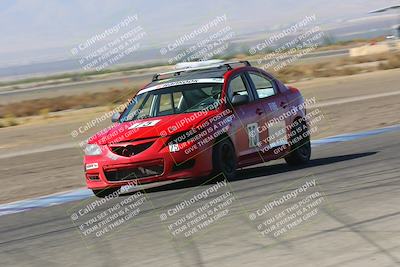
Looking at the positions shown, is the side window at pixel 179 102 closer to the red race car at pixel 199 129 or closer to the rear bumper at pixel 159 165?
the red race car at pixel 199 129

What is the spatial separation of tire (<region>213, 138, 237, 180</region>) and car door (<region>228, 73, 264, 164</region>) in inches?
6.1

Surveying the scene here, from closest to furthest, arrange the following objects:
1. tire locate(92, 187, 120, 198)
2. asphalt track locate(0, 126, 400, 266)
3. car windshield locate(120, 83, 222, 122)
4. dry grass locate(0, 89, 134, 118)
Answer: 1. asphalt track locate(0, 126, 400, 266)
2. tire locate(92, 187, 120, 198)
3. car windshield locate(120, 83, 222, 122)
4. dry grass locate(0, 89, 134, 118)

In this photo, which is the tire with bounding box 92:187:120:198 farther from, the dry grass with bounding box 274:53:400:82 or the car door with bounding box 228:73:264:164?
the dry grass with bounding box 274:53:400:82

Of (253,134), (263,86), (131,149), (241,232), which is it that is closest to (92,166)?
(131,149)

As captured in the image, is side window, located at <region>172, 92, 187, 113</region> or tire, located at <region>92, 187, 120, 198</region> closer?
tire, located at <region>92, 187, 120, 198</region>

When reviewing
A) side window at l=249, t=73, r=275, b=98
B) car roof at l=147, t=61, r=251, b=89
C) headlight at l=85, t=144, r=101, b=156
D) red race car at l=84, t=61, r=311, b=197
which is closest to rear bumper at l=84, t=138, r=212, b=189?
red race car at l=84, t=61, r=311, b=197

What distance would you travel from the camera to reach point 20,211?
428 inches

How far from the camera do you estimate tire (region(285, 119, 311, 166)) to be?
1266 centimetres

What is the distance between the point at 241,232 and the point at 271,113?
4659mm

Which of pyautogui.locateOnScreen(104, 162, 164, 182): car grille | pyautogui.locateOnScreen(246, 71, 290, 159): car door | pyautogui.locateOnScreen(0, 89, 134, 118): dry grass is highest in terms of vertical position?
pyautogui.locateOnScreen(104, 162, 164, 182): car grille

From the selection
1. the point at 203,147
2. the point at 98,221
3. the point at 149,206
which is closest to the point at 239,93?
the point at 203,147

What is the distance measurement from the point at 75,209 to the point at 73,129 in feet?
52.2

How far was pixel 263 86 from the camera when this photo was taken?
12750mm

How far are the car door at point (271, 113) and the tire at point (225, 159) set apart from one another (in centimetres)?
80
